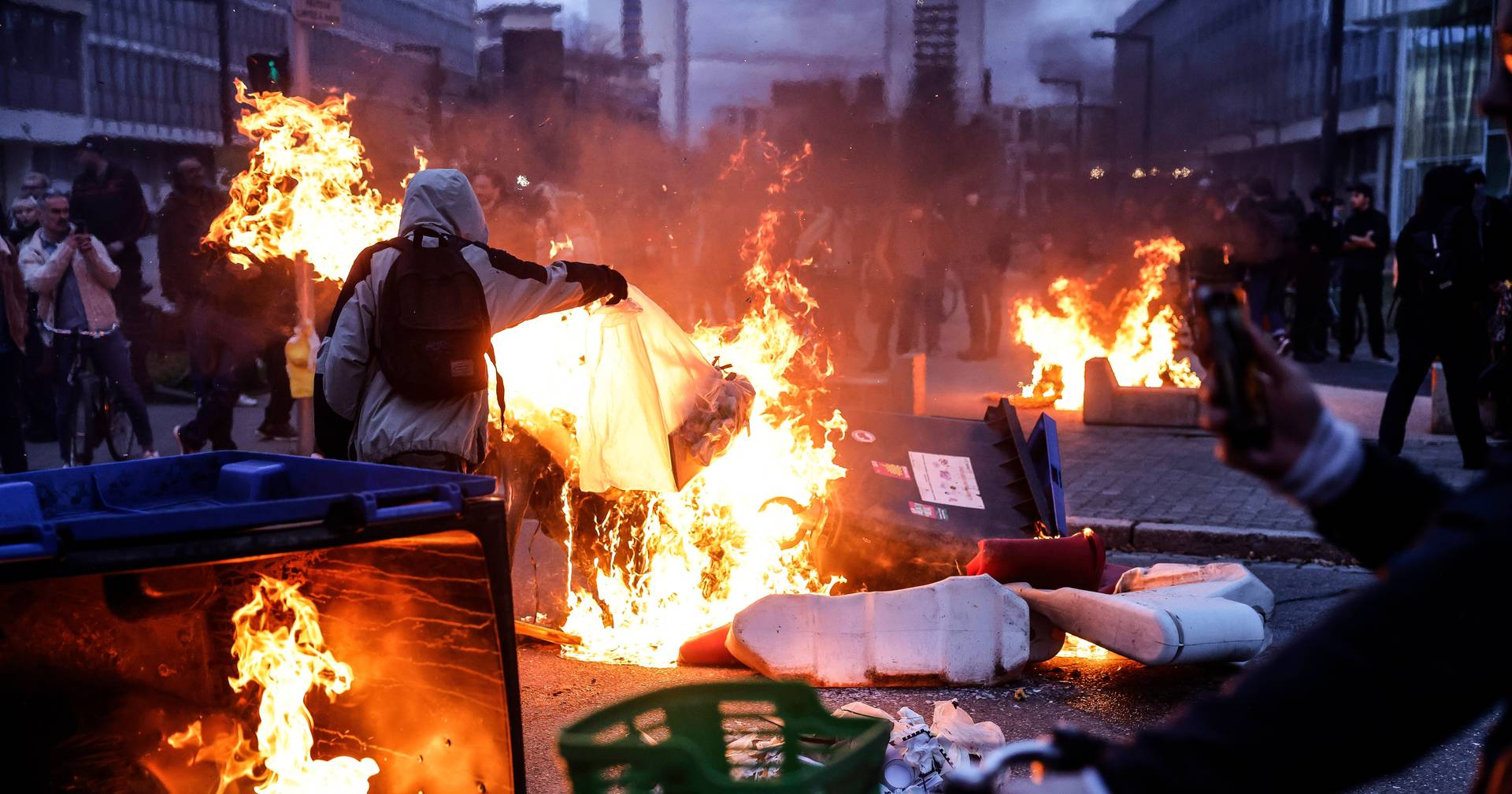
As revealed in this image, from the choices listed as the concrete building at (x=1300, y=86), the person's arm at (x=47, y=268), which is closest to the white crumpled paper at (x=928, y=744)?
the person's arm at (x=47, y=268)

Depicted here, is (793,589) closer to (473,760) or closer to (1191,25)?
(473,760)

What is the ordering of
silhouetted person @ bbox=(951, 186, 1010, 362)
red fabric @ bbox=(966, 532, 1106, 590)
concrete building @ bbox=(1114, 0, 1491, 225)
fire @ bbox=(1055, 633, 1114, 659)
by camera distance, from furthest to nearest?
silhouetted person @ bbox=(951, 186, 1010, 362), concrete building @ bbox=(1114, 0, 1491, 225), fire @ bbox=(1055, 633, 1114, 659), red fabric @ bbox=(966, 532, 1106, 590)

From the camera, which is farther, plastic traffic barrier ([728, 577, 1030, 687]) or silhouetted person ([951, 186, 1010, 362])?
silhouetted person ([951, 186, 1010, 362])

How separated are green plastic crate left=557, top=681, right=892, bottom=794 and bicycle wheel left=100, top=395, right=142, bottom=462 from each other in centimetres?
809

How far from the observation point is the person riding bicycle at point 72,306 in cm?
898

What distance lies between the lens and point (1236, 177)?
48.3 feet

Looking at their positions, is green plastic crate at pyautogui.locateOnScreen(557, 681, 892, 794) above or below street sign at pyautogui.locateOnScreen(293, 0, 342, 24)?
below

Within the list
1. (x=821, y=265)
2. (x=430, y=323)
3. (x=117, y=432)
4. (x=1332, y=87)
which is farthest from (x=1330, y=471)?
(x=1332, y=87)

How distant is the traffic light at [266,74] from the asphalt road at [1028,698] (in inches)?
201

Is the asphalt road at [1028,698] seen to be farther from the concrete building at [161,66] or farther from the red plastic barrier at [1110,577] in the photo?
the concrete building at [161,66]

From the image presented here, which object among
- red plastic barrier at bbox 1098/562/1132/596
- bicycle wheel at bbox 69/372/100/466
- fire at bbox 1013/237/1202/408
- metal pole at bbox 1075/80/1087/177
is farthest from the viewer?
metal pole at bbox 1075/80/1087/177

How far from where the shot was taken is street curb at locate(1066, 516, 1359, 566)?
693 centimetres

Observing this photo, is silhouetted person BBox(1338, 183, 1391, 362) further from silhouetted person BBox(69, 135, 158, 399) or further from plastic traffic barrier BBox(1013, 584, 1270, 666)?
silhouetted person BBox(69, 135, 158, 399)

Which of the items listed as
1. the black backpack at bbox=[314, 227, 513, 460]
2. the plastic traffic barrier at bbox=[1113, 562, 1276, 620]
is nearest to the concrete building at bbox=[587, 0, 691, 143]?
the plastic traffic barrier at bbox=[1113, 562, 1276, 620]
